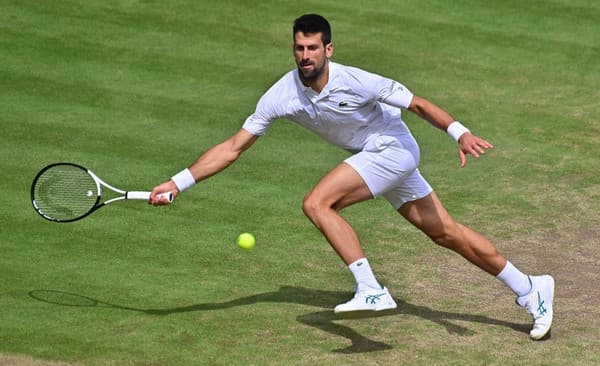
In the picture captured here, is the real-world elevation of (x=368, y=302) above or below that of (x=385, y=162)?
below

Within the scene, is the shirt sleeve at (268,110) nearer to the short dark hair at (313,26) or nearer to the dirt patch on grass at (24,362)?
the short dark hair at (313,26)

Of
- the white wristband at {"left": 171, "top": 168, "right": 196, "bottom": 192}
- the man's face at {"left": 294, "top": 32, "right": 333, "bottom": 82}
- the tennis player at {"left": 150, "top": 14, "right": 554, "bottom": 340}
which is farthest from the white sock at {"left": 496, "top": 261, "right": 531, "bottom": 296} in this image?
the white wristband at {"left": 171, "top": 168, "right": 196, "bottom": 192}

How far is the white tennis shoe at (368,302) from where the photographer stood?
846 centimetres

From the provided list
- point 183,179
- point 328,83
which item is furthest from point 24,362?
point 328,83

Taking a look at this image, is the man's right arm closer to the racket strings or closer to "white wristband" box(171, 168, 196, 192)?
"white wristband" box(171, 168, 196, 192)

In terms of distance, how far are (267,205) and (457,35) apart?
5.69m

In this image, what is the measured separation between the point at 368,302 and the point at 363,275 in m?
0.21

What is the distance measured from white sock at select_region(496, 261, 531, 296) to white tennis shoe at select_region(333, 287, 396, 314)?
1139mm

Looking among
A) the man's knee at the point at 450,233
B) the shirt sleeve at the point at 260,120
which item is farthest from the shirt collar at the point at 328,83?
the man's knee at the point at 450,233

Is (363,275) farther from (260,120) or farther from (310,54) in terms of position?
(310,54)

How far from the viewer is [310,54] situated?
28.8ft

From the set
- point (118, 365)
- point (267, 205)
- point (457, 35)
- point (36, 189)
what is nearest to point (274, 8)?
point (457, 35)

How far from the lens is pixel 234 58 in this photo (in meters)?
15.6

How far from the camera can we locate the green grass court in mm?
9000
